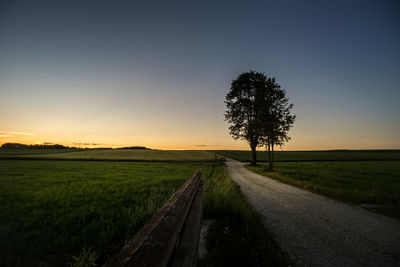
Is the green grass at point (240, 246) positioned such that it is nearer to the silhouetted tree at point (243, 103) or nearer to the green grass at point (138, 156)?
the silhouetted tree at point (243, 103)

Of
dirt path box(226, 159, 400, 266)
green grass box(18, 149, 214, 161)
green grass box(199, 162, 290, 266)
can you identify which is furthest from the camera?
green grass box(18, 149, 214, 161)

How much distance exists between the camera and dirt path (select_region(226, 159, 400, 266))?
298 cm

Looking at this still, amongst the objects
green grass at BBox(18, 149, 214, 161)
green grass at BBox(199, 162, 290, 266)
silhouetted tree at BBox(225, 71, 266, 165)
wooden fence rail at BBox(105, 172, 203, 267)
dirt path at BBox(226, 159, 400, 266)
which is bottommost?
green grass at BBox(18, 149, 214, 161)

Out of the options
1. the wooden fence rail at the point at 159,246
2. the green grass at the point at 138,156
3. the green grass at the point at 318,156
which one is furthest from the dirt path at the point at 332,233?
the green grass at the point at 138,156

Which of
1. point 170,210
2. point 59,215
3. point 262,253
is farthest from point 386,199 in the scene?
point 59,215

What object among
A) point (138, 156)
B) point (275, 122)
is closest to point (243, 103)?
point (275, 122)

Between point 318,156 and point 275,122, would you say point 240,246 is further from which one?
point 318,156

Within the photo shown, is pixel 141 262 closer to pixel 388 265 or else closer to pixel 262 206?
pixel 388 265

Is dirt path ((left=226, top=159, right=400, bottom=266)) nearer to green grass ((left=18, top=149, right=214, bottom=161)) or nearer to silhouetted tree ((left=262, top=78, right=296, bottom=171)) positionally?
silhouetted tree ((left=262, top=78, right=296, bottom=171))

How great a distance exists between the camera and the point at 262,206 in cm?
609

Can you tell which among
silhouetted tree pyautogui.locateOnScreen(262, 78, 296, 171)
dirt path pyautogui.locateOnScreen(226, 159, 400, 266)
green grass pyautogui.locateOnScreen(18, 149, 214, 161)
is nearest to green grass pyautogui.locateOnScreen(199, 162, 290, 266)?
dirt path pyautogui.locateOnScreen(226, 159, 400, 266)

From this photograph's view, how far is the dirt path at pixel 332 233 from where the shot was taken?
2979 mm

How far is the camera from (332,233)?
3941mm

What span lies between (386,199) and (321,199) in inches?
87.4
